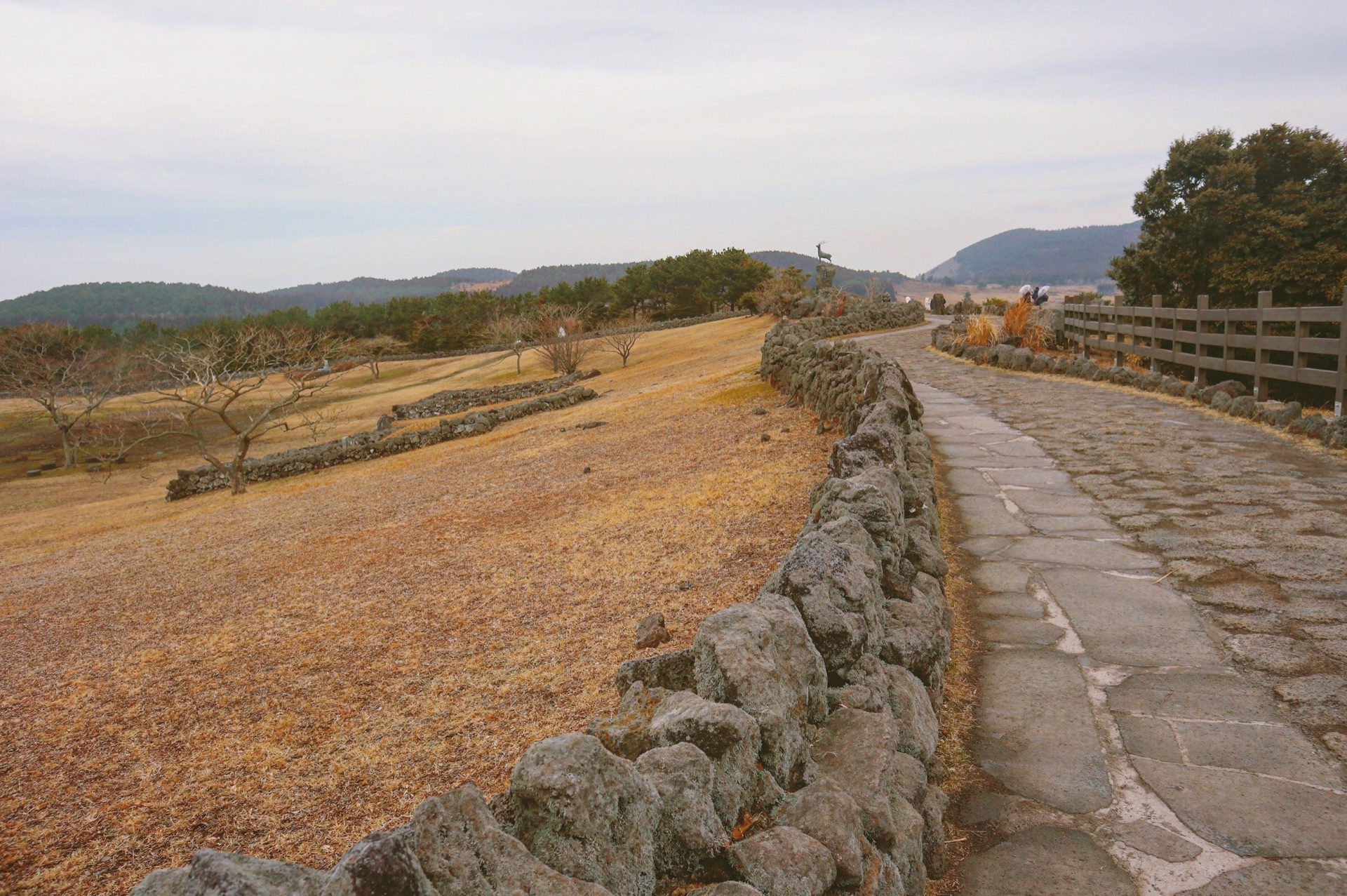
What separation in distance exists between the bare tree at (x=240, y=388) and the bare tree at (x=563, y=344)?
11180 millimetres

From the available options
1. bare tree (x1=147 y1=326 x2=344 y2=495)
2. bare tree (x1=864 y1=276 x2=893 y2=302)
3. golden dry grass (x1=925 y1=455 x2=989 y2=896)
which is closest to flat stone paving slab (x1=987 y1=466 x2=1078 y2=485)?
golden dry grass (x1=925 y1=455 x2=989 y2=896)

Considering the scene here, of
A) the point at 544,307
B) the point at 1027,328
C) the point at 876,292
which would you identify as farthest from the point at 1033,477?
the point at 544,307

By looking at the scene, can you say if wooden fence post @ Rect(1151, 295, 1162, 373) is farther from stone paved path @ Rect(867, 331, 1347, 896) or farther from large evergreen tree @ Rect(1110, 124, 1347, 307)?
stone paved path @ Rect(867, 331, 1347, 896)

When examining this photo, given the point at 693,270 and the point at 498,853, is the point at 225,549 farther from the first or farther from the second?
the point at 693,270

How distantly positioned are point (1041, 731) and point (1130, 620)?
5.04 ft

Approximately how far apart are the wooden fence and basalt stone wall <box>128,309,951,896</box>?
30.2ft

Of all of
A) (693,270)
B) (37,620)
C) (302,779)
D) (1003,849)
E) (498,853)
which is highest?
(693,270)

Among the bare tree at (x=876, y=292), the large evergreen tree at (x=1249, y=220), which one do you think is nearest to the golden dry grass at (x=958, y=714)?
the large evergreen tree at (x=1249, y=220)

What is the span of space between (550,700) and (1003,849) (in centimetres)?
316

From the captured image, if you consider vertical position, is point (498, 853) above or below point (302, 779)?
above

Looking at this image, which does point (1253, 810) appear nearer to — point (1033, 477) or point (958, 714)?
point (958, 714)

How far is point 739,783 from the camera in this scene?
2562mm

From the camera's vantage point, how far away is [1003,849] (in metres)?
3.25

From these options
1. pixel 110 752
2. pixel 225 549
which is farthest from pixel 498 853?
pixel 225 549
